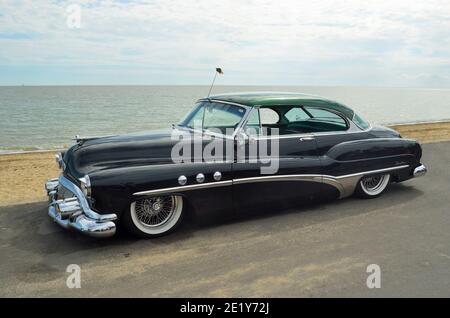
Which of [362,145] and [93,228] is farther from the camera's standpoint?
[362,145]

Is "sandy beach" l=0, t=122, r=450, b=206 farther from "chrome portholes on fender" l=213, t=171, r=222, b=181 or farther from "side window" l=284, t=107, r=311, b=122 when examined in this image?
"side window" l=284, t=107, r=311, b=122

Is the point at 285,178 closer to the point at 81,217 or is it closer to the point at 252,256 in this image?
the point at 252,256

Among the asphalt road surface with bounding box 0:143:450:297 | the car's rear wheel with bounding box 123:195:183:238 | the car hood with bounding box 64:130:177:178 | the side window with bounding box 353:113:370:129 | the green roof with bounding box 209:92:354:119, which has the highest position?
the green roof with bounding box 209:92:354:119

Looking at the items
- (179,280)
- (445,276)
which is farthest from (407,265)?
(179,280)

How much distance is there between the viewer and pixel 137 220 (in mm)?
4418

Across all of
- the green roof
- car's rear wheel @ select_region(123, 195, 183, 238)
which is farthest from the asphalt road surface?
the green roof

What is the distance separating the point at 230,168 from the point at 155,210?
0.98m

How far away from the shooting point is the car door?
4887 mm

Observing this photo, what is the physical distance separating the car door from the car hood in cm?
89

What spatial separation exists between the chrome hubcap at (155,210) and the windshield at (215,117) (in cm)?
123

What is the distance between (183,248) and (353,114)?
11.2ft

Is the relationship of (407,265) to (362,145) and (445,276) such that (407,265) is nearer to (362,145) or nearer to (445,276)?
(445,276)

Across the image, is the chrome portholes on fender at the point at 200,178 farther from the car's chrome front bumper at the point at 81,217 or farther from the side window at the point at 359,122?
the side window at the point at 359,122

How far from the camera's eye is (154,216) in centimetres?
454
